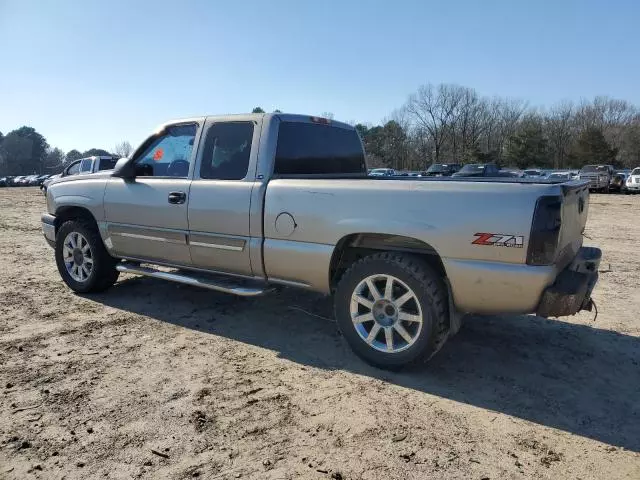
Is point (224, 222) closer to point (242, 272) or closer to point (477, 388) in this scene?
point (242, 272)

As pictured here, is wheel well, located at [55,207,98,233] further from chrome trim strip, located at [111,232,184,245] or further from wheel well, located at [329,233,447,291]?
wheel well, located at [329,233,447,291]

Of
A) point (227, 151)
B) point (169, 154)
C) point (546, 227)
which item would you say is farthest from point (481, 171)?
point (546, 227)

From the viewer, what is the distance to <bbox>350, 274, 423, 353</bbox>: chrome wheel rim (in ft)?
11.6

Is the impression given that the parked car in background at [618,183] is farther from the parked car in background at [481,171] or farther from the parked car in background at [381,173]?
the parked car in background at [381,173]

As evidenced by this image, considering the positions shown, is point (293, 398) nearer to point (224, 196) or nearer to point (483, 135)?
point (224, 196)

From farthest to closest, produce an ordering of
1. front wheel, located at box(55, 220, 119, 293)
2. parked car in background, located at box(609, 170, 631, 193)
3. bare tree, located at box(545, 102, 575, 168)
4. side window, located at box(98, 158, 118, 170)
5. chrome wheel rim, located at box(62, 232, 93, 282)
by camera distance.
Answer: bare tree, located at box(545, 102, 575, 168) → parked car in background, located at box(609, 170, 631, 193) → side window, located at box(98, 158, 118, 170) → chrome wheel rim, located at box(62, 232, 93, 282) → front wheel, located at box(55, 220, 119, 293)

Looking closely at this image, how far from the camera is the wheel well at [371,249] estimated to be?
3.55 m

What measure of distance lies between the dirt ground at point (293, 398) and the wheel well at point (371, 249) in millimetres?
755

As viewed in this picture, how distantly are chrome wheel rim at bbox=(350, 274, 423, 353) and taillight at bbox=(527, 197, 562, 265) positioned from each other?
35.8 inches

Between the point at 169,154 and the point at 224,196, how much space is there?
1129 mm

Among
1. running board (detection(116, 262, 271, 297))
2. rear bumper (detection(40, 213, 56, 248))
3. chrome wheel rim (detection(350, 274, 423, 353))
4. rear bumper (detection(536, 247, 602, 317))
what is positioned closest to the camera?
rear bumper (detection(536, 247, 602, 317))

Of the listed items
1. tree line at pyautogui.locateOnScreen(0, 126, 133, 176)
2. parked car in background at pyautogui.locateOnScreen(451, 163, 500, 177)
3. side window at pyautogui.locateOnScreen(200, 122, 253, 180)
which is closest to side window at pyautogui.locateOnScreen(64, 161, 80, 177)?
parked car in background at pyautogui.locateOnScreen(451, 163, 500, 177)

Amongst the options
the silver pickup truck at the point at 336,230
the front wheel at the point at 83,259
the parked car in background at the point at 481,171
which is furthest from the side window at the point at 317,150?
the parked car in background at the point at 481,171

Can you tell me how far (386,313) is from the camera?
367 centimetres
